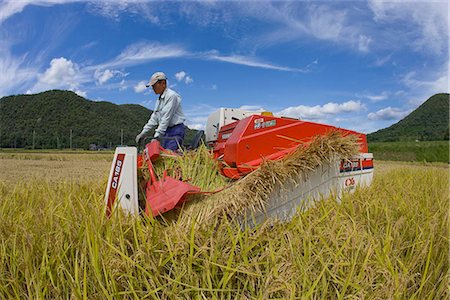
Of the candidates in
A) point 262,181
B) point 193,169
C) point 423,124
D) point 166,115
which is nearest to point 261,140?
point 262,181

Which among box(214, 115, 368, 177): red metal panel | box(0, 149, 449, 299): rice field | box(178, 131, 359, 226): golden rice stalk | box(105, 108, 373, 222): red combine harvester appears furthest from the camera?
box(214, 115, 368, 177): red metal panel

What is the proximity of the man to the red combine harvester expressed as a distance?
1148mm

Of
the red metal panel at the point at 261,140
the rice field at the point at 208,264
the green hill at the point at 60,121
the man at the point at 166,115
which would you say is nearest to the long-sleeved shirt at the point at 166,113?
the man at the point at 166,115

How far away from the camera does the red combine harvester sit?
2.70m

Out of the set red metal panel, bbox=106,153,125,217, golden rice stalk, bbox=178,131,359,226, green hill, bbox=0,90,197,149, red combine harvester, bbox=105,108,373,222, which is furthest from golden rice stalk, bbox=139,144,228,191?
green hill, bbox=0,90,197,149

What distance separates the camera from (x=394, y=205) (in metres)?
3.06

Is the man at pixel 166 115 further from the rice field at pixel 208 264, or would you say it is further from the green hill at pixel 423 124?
the green hill at pixel 423 124

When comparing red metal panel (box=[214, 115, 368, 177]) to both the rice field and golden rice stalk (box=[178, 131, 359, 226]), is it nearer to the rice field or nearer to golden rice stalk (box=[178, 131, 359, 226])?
golden rice stalk (box=[178, 131, 359, 226])

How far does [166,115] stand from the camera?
4.65 m

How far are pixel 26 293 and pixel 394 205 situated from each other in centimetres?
293

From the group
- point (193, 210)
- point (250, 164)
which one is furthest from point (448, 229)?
point (193, 210)

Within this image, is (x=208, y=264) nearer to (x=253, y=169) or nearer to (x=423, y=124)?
(x=253, y=169)

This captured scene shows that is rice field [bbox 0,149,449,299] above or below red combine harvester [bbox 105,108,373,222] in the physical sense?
below

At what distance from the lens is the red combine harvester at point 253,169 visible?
8.84 ft
